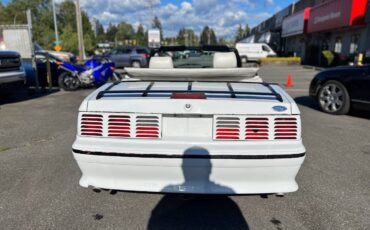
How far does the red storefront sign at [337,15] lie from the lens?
724 inches

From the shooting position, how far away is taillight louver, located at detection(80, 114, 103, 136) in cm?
273

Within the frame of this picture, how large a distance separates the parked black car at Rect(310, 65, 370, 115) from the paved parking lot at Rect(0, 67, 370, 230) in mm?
1867

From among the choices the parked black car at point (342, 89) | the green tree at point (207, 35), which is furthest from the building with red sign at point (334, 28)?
the green tree at point (207, 35)

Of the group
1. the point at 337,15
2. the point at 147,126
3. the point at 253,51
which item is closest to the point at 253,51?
the point at 253,51

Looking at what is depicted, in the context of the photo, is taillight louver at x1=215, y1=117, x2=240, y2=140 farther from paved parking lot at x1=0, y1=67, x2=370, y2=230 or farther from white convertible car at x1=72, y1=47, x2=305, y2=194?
paved parking lot at x1=0, y1=67, x2=370, y2=230

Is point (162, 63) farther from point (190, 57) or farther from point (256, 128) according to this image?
point (256, 128)

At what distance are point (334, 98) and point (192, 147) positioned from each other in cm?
570

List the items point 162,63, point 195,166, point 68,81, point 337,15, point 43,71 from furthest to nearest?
point 337,15, point 43,71, point 68,81, point 162,63, point 195,166

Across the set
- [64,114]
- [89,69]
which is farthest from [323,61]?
[64,114]

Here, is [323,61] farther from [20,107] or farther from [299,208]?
[299,208]

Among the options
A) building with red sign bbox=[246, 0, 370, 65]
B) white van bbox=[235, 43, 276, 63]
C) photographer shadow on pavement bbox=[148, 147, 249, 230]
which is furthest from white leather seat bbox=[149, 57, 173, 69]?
white van bbox=[235, 43, 276, 63]

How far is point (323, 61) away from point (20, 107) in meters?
21.2

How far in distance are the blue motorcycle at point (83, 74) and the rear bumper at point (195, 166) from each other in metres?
9.04

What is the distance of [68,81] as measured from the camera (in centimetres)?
1149
